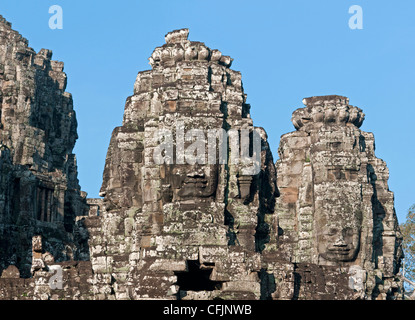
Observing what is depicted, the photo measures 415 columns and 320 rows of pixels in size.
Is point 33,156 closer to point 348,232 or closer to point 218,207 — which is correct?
point 348,232

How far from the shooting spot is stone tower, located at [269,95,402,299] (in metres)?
49.3

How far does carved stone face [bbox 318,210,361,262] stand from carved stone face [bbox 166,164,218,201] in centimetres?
1196

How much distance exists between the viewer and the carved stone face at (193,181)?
37750 mm

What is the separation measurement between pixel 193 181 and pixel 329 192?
12.9 m

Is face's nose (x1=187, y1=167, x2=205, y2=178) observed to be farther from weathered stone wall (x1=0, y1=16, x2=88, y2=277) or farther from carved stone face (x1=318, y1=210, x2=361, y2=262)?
weathered stone wall (x1=0, y1=16, x2=88, y2=277)

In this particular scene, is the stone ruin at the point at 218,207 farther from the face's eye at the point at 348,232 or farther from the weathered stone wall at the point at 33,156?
the weathered stone wall at the point at 33,156

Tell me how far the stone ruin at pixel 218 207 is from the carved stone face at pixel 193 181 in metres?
0.03

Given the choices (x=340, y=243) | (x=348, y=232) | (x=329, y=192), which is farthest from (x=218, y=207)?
(x=348, y=232)

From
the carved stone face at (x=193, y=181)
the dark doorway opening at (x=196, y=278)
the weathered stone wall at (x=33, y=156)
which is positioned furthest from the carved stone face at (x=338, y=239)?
the weathered stone wall at (x=33, y=156)

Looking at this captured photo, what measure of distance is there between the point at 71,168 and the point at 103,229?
92.2 ft

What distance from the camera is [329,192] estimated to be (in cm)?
4959

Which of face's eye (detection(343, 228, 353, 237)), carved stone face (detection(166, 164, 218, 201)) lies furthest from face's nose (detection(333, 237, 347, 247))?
carved stone face (detection(166, 164, 218, 201))
